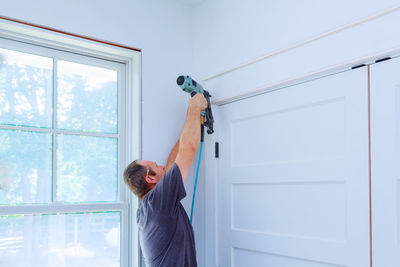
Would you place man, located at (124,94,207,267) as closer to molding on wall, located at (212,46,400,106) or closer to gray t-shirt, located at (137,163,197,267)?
gray t-shirt, located at (137,163,197,267)

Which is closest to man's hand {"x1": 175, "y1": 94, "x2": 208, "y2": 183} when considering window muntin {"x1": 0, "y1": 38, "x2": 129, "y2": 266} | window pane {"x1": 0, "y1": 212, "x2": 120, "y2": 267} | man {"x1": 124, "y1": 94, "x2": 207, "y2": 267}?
man {"x1": 124, "y1": 94, "x2": 207, "y2": 267}

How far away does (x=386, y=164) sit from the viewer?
58.4 inches

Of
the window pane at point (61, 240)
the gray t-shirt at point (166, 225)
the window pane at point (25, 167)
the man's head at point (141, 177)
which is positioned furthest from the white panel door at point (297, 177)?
the window pane at point (25, 167)

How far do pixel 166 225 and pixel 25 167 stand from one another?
84cm

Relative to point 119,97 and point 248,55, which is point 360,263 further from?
point 119,97

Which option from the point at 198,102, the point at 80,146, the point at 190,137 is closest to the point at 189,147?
the point at 190,137

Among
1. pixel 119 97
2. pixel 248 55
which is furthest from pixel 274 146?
pixel 119 97

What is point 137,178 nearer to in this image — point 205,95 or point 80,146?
point 80,146

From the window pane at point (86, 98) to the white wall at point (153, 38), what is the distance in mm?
214

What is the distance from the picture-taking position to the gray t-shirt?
1765 mm

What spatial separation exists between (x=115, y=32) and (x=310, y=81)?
1.20 metres

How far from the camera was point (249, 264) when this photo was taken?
2.09 m

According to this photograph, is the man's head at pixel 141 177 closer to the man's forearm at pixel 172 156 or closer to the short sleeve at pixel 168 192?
the short sleeve at pixel 168 192

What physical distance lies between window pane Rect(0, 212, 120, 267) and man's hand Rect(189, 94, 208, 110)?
82cm
